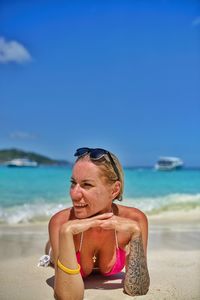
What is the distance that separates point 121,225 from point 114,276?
89 centimetres

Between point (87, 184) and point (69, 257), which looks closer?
point (69, 257)

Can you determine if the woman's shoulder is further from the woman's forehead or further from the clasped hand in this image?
the woman's forehead

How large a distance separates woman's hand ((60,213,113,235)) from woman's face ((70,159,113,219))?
100 mm

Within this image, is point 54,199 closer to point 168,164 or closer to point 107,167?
point 107,167

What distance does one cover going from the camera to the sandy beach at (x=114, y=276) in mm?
3148

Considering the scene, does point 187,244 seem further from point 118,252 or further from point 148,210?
point 148,210

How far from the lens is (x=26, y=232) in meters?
6.29

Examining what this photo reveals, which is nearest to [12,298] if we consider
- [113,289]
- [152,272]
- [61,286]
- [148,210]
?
[61,286]

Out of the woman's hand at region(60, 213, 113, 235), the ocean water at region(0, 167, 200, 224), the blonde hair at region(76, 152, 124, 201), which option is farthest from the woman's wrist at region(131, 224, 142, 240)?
the ocean water at region(0, 167, 200, 224)

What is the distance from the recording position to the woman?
9.07 ft

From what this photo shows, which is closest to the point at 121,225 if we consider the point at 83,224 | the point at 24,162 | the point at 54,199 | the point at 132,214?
the point at 83,224

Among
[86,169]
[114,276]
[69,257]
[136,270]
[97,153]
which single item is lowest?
[114,276]

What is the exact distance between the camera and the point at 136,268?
292 centimetres

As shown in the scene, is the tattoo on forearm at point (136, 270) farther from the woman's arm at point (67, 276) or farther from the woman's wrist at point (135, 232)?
the woman's arm at point (67, 276)
